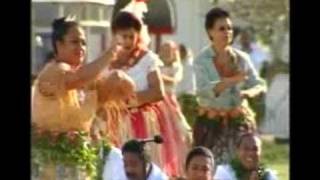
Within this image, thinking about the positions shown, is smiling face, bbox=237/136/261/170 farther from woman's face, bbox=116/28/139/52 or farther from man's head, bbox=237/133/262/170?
woman's face, bbox=116/28/139/52

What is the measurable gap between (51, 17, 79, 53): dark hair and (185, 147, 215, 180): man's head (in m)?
0.71

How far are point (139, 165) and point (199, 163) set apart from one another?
0.82ft

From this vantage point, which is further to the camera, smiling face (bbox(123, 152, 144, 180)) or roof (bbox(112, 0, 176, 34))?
smiling face (bbox(123, 152, 144, 180))

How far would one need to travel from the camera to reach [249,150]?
4316mm

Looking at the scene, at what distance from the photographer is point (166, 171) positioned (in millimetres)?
4305

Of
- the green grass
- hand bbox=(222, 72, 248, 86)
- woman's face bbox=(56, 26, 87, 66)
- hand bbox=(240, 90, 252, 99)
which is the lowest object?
the green grass

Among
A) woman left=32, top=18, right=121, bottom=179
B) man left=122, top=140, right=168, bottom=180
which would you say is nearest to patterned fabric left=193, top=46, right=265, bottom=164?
man left=122, top=140, right=168, bottom=180

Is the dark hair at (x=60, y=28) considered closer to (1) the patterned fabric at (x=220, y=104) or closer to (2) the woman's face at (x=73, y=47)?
(2) the woman's face at (x=73, y=47)

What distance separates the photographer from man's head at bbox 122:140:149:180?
429cm

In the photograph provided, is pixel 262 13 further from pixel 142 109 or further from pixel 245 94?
pixel 142 109

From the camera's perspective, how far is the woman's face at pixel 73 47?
4.22 m

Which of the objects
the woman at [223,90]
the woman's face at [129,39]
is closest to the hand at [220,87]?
the woman at [223,90]

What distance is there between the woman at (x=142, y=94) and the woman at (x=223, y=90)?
15cm
